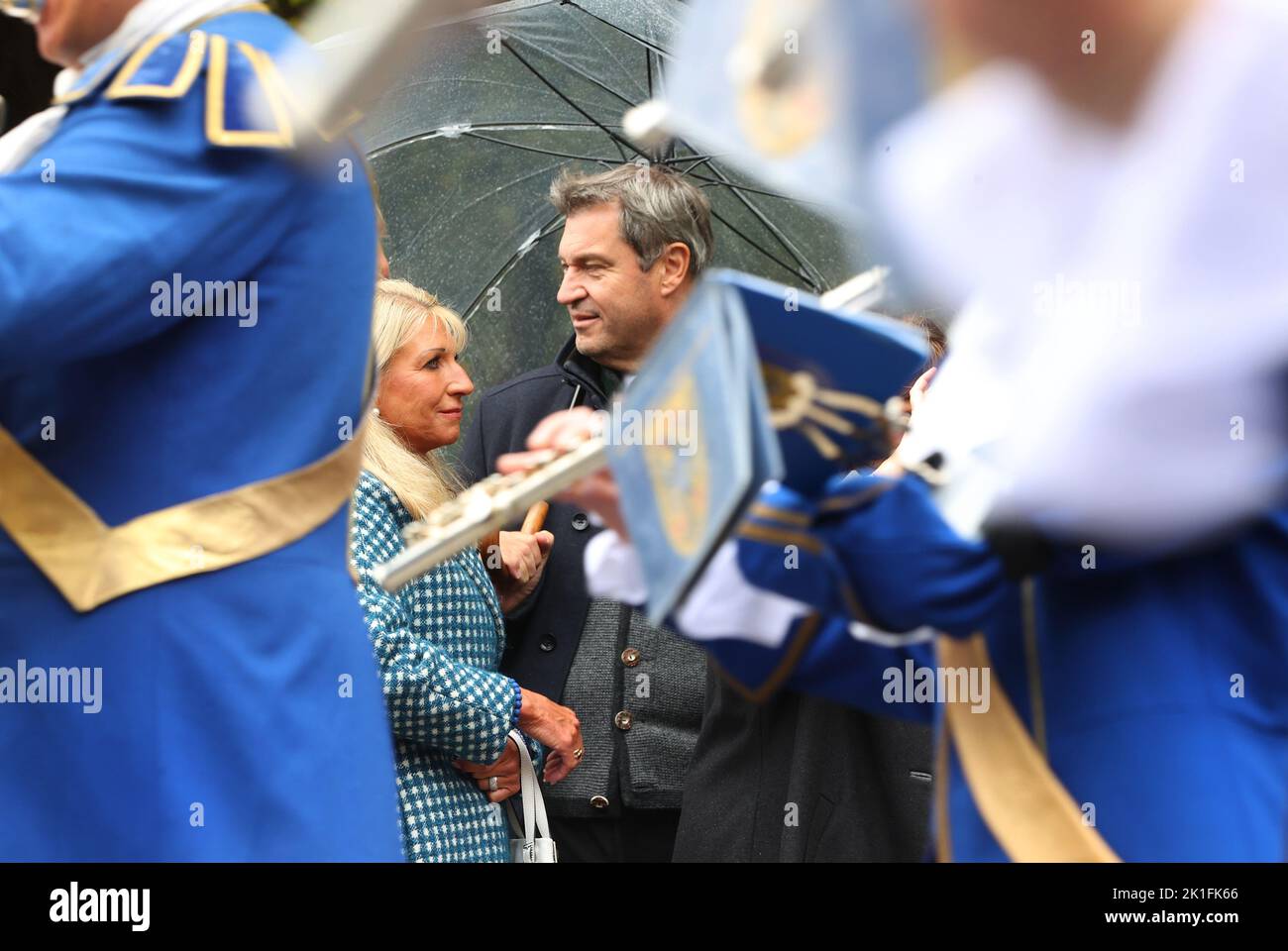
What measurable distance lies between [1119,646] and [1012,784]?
0.18 m

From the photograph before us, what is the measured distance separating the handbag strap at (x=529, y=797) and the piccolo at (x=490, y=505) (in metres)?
1.62

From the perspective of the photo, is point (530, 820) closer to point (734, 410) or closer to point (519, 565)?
point (519, 565)

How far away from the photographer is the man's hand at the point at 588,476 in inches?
80.4

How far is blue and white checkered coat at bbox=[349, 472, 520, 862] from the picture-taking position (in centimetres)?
345

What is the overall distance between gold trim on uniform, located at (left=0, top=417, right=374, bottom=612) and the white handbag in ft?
4.76

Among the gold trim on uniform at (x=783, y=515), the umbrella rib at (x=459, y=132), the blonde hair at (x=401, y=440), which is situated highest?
the umbrella rib at (x=459, y=132)

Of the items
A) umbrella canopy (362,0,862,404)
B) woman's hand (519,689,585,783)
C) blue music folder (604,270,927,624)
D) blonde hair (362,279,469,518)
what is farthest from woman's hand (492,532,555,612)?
blue music folder (604,270,927,624)

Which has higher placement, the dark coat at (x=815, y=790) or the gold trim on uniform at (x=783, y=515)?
the gold trim on uniform at (x=783, y=515)

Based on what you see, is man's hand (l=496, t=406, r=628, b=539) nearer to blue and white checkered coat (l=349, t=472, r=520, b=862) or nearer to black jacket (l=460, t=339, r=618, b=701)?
blue and white checkered coat (l=349, t=472, r=520, b=862)

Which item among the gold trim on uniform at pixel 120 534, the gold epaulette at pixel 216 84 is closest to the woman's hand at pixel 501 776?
the gold trim on uniform at pixel 120 534

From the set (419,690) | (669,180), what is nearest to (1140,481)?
(419,690)

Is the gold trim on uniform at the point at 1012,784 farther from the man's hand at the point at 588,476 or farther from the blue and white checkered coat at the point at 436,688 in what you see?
the blue and white checkered coat at the point at 436,688
